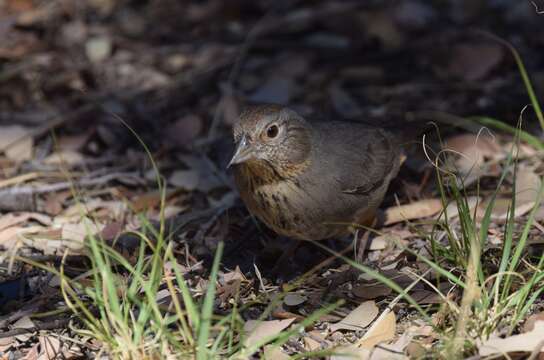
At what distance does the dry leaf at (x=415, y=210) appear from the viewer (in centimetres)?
518

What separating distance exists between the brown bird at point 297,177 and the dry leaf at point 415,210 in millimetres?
326

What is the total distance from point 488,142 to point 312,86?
5.68ft

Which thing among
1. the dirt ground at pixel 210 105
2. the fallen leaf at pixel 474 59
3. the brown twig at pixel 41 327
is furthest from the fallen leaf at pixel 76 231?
the fallen leaf at pixel 474 59

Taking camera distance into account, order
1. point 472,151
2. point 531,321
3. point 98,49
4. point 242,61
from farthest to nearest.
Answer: point 98,49, point 242,61, point 472,151, point 531,321

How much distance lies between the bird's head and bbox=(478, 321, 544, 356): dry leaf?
162 cm

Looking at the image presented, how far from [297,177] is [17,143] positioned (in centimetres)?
261

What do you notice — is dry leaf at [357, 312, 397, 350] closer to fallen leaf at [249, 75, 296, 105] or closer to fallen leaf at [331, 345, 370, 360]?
fallen leaf at [331, 345, 370, 360]

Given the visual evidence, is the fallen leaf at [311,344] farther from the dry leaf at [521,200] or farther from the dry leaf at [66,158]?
the dry leaf at [66,158]

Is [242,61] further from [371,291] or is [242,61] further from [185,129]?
[371,291]

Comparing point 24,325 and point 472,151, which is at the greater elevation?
point 472,151

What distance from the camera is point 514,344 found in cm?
345

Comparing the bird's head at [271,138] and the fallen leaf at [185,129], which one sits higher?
the bird's head at [271,138]

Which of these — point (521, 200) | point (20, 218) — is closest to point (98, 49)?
point (20, 218)

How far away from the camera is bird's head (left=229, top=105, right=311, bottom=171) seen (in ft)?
14.4
